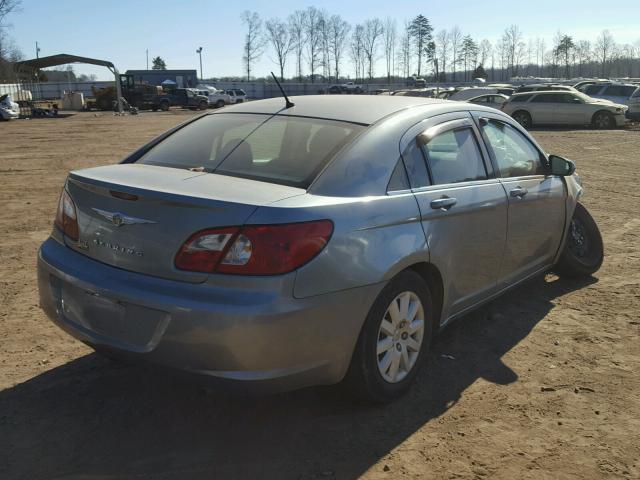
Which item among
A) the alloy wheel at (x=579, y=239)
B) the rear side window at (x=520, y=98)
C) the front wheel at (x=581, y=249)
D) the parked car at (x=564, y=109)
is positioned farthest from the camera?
the rear side window at (x=520, y=98)

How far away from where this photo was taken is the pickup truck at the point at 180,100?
5169cm

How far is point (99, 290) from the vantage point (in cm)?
293

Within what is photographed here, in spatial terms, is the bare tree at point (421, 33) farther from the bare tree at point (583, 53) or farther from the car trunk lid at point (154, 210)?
the car trunk lid at point (154, 210)

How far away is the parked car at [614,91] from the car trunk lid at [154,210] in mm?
28950

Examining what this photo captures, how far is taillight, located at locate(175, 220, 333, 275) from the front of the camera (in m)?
2.67

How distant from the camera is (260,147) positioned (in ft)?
11.8

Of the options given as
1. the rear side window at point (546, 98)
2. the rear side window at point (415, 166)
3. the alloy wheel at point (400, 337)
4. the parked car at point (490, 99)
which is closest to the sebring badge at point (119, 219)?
the alloy wheel at point (400, 337)

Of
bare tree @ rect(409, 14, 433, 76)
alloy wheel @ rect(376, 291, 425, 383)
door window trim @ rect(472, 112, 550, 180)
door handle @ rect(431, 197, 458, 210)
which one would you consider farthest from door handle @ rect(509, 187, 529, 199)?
bare tree @ rect(409, 14, 433, 76)

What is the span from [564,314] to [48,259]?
366 centimetres

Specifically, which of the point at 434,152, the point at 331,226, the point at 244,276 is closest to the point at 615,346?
the point at 434,152

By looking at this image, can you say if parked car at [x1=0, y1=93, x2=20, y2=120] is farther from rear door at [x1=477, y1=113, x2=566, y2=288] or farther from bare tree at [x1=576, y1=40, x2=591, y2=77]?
bare tree at [x1=576, y1=40, x2=591, y2=77]

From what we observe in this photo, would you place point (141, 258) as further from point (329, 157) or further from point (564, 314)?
point (564, 314)

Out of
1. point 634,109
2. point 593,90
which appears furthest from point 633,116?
point 593,90

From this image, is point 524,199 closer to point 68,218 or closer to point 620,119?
point 68,218
